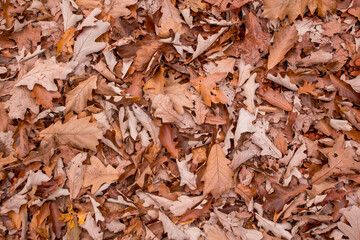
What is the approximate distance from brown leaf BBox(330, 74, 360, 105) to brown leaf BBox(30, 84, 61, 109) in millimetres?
2044

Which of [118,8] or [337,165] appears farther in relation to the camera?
[118,8]

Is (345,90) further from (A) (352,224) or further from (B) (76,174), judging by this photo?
(B) (76,174)

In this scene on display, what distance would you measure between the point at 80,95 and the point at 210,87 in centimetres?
95

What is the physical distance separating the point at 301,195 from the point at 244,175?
16.7 inches

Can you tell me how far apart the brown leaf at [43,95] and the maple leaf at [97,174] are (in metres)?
0.50

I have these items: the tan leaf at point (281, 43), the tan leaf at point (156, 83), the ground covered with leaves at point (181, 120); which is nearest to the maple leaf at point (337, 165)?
the ground covered with leaves at point (181, 120)

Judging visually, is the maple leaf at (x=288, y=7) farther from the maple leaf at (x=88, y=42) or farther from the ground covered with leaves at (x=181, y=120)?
the maple leaf at (x=88, y=42)

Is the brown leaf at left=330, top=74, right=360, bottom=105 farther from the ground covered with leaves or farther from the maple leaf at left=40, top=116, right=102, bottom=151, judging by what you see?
the maple leaf at left=40, top=116, right=102, bottom=151

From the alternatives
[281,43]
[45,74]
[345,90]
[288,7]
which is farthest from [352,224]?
[45,74]

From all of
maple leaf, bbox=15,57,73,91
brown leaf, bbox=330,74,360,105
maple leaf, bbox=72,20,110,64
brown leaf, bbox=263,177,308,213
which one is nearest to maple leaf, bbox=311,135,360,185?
brown leaf, bbox=263,177,308,213

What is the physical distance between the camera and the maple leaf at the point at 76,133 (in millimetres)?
1920

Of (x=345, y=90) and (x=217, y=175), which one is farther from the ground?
(x=345, y=90)

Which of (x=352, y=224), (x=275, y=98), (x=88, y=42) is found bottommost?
(x=352, y=224)

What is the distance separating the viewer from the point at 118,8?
2.04 metres
